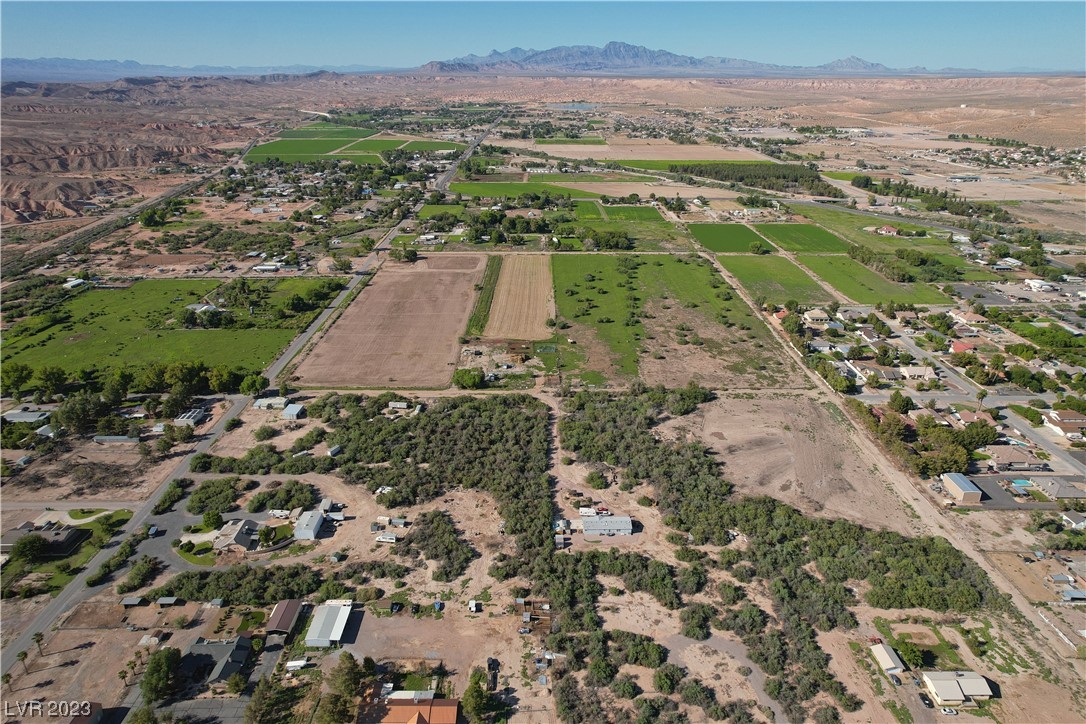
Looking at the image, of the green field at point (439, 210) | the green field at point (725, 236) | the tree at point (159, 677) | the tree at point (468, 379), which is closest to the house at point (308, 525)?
the tree at point (159, 677)

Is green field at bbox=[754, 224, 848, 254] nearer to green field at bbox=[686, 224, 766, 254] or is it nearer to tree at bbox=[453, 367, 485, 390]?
green field at bbox=[686, 224, 766, 254]

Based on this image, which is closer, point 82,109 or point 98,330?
point 98,330

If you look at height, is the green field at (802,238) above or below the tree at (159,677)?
above

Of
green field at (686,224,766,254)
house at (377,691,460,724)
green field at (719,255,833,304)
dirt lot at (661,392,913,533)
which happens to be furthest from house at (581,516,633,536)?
green field at (686,224,766,254)

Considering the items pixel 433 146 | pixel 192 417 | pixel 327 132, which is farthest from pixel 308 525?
pixel 327 132

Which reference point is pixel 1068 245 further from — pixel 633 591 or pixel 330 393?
pixel 330 393

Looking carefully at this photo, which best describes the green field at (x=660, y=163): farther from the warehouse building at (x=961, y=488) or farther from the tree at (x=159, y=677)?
the tree at (x=159, y=677)

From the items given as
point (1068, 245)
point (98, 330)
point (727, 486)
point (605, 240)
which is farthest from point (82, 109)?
point (1068, 245)

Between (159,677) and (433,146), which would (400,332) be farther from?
(433,146)
